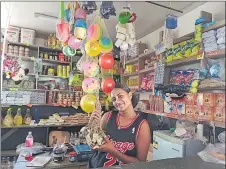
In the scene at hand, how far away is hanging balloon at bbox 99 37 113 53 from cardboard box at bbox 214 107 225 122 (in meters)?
0.46

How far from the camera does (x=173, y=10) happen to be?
2.20 ft

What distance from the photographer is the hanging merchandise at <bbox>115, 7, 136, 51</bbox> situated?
0.70m

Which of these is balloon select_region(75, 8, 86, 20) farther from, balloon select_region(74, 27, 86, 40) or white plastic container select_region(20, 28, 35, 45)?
white plastic container select_region(20, 28, 35, 45)

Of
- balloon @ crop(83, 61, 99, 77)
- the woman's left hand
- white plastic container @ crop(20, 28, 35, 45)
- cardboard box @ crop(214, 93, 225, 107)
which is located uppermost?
white plastic container @ crop(20, 28, 35, 45)

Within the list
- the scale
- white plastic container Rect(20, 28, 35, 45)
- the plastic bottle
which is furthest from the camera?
white plastic container Rect(20, 28, 35, 45)

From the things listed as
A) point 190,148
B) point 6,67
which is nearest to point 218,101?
point 190,148

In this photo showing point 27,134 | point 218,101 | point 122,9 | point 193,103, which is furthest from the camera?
point 27,134

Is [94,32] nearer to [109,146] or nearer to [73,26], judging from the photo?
[73,26]

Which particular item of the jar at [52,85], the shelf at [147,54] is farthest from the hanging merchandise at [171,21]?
the jar at [52,85]

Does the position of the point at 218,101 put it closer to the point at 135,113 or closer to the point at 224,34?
the point at 224,34

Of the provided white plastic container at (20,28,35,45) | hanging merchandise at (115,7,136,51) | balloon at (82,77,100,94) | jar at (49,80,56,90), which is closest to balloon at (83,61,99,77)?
balloon at (82,77,100,94)

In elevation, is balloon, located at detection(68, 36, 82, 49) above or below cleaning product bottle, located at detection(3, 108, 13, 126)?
above

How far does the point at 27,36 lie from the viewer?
1163mm

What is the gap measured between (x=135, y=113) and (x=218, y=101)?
370 mm
